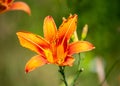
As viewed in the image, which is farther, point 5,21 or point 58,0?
point 5,21

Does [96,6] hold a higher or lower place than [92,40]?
higher

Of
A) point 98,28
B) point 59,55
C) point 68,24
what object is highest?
point 68,24

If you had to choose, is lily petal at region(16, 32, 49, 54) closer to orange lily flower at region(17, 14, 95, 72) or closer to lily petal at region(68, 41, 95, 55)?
orange lily flower at region(17, 14, 95, 72)

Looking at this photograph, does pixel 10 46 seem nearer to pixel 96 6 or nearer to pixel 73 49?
pixel 96 6

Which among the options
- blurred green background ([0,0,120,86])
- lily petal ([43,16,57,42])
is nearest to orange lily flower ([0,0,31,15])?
lily petal ([43,16,57,42])

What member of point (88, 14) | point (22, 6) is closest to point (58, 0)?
point (88, 14)
